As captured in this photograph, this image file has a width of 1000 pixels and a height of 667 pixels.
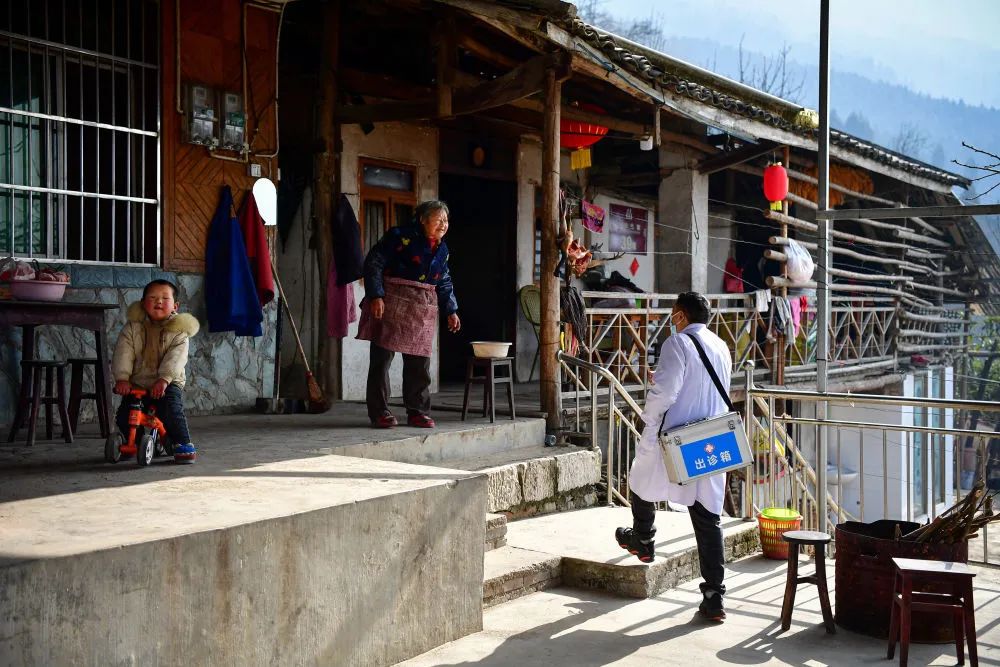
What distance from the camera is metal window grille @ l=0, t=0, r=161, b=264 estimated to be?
6.81 m

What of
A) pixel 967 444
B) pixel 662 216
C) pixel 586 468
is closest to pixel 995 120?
pixel 967 444

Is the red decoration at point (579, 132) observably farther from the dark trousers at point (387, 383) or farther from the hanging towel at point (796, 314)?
the hanging towel at point (796, 314)

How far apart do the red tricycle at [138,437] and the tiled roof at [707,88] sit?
14.8 ft

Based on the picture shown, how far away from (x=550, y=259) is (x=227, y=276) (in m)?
2.79

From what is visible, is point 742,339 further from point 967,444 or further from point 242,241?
point 967,444

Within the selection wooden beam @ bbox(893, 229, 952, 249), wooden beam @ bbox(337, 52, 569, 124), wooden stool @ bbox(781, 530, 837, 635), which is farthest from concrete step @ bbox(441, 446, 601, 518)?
wooden beam @ bbox(893, 229, 952, 249)

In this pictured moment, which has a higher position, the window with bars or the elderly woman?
the window with bars

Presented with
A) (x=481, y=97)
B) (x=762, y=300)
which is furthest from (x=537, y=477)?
(x=762, y=300)

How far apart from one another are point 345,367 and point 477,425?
2.76 m

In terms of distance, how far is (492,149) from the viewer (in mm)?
12133

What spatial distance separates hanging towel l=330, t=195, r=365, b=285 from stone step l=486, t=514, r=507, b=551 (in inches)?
146

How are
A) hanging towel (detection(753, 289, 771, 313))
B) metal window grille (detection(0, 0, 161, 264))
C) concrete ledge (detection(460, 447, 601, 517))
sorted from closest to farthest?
metal window grille (detection(0, 0, 161, 264)) < concrete ledge (detection(460, 447, 601, 517)) < hanging towel (detection(753, 289, 771, 313))

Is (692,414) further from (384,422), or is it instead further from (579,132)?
(579,132)

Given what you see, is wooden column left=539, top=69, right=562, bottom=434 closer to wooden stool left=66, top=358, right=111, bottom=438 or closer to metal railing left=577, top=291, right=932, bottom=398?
metal railing left=577, top=291, right=932, bottom=398
